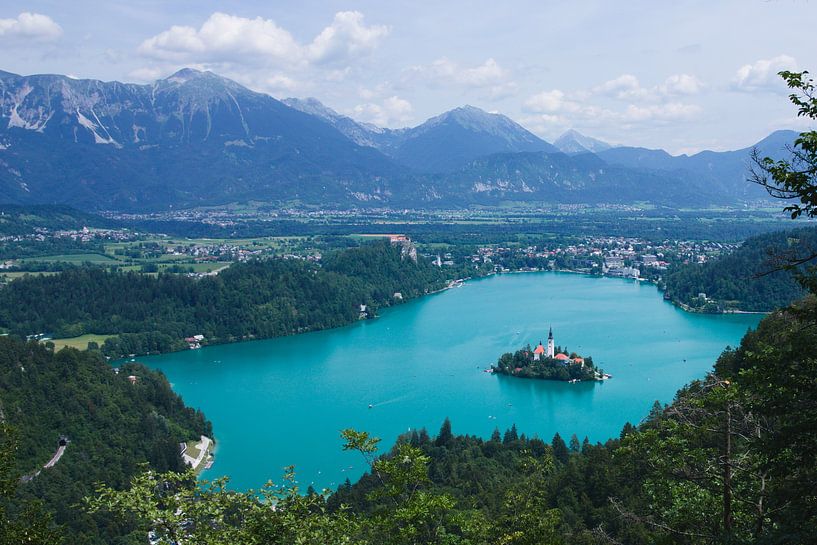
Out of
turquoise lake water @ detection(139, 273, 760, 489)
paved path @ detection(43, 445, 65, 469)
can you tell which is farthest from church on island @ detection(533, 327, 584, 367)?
Answer: paved path @ detection(43, 445, 65, 469)

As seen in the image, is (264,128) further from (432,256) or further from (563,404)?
(563,404)

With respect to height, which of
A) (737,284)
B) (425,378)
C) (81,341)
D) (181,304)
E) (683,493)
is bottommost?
(425,378)

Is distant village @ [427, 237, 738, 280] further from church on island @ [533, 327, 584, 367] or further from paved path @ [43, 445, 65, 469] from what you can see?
paved path @ [43, 445, 65, 469]

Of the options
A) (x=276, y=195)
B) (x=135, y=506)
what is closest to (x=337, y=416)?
(x=135, y=506)

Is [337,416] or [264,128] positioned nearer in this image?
[337,416]

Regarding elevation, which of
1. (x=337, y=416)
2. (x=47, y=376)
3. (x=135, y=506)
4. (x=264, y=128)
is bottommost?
(x=337, y=416)

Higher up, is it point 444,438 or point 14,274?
point 14,274

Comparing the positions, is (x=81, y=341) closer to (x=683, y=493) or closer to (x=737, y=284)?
(x=683, y=493)

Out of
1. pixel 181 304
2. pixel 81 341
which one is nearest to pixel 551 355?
pixel 181 304
